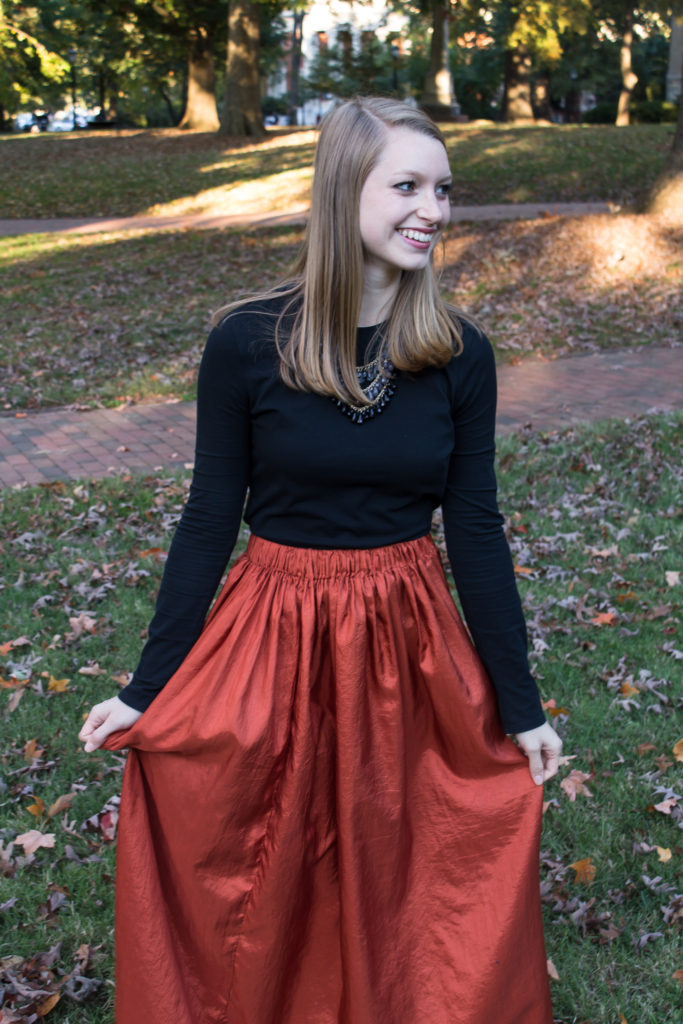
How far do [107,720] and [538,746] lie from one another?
869 mm

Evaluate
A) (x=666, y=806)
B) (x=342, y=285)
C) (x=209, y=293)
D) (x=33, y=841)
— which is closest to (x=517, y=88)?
(x=209, y=293)

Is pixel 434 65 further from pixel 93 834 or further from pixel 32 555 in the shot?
pixel 93 834

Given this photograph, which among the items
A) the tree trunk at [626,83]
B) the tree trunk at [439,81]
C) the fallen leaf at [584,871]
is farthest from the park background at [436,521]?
the tree trunk at [626,83]

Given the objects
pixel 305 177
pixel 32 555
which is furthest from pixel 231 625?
pixel 305 177

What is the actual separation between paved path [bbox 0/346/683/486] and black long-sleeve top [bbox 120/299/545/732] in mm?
4644

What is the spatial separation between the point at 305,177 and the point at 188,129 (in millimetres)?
12566

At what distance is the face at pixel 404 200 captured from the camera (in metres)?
1.86

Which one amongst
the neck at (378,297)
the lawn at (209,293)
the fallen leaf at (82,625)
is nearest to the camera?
the neck at (378,297)

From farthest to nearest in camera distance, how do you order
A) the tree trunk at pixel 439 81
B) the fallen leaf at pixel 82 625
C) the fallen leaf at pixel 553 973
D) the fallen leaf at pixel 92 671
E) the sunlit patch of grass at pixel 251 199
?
the tree trunk at pixel 439 81
the sunlit patch of grass at pixel 251 199
the fallen leaf at pixel 82 625
the fallen leaf at pixel 92 671
the fallen leaf at pixel 553 973

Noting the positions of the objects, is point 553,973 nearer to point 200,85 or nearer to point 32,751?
point 32,751

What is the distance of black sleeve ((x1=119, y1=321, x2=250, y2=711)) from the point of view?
1934 millimetres

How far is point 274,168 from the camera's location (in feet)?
69.2

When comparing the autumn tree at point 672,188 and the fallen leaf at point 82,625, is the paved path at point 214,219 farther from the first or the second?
the fallen leaf at point 82,625

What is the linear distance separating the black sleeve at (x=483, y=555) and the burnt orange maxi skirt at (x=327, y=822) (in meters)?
0.06
